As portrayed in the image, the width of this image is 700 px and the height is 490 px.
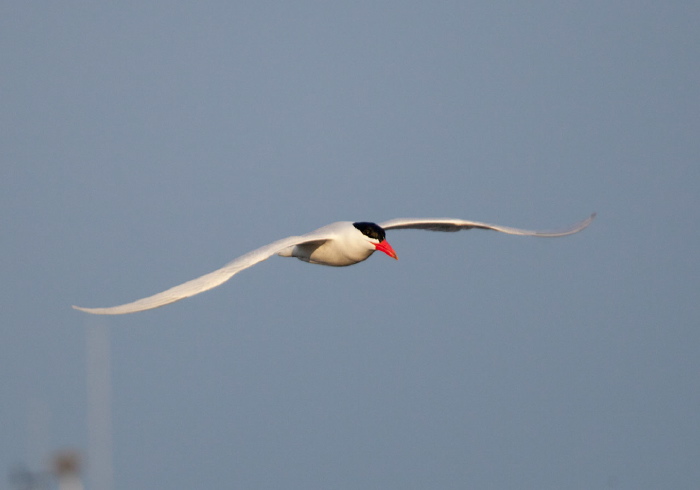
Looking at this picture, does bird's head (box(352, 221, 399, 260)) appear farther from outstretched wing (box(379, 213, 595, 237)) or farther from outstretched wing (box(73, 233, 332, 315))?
outstretched wing (box(73, 233, 332, 315))

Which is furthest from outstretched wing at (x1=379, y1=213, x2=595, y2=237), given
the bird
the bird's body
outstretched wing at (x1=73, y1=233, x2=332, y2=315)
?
outstretched wing at (x1=73, y1=233, x2=332, y2=315)

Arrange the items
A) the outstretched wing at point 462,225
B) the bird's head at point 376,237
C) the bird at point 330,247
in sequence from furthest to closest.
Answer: the outstretched wing at point 462,225
the bird's head at point 376,237
the bird at point 330,247

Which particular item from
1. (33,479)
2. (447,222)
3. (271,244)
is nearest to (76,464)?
(33,479)

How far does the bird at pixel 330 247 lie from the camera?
65.7 ft

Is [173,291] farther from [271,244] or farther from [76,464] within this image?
[76,464]

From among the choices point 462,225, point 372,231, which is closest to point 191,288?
point 372,231

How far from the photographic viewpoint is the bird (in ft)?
65.7

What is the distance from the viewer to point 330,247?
2544cm

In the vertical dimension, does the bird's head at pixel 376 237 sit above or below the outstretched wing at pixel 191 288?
above

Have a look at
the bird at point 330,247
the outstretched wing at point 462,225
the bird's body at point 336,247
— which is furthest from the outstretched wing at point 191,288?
the outstretched wing at point 462,225

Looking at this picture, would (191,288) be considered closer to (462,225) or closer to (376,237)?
(376,237)

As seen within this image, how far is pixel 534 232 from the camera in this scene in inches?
1096

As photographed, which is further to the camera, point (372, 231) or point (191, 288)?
point (372, 231)

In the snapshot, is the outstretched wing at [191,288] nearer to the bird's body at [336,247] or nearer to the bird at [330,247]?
the bird at [330,247]
